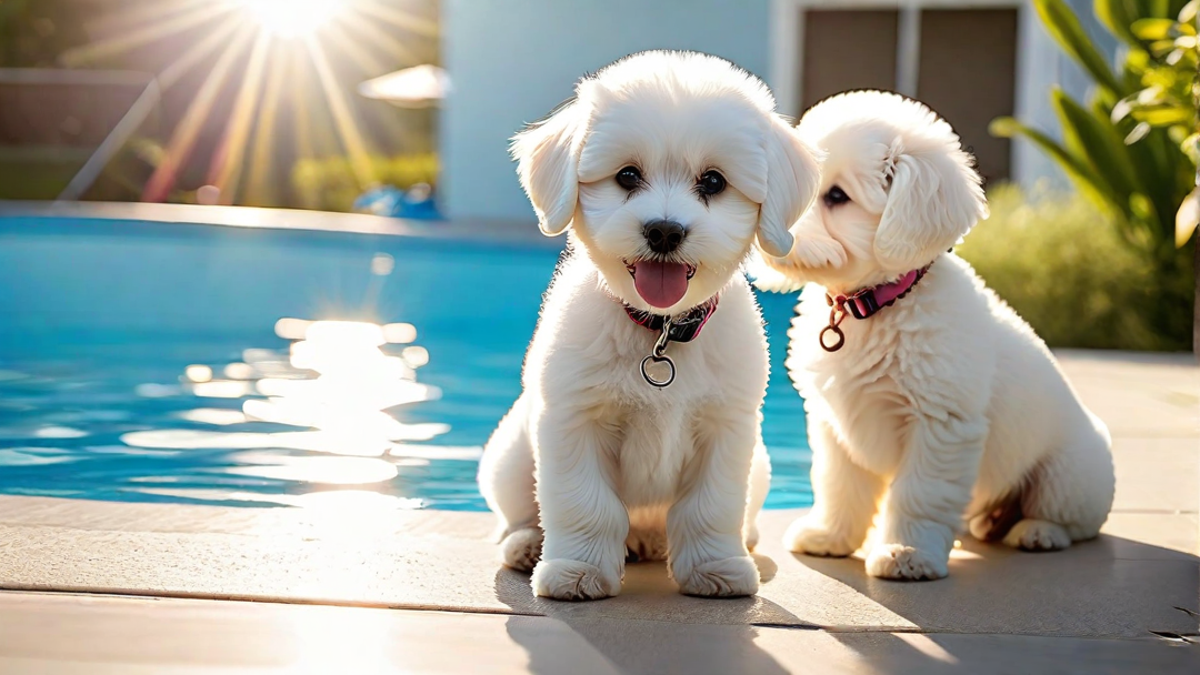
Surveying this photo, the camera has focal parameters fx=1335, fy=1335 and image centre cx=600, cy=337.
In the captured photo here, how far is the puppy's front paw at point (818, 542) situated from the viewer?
3621 millimetres

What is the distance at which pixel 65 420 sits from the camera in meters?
5.95

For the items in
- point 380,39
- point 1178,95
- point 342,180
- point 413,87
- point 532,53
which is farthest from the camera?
point 380,39

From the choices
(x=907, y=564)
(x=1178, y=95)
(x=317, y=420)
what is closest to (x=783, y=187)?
(x=907, y=564)

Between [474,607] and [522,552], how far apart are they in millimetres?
391

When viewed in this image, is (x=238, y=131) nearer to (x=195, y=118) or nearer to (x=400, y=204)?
(x=195, y=118)

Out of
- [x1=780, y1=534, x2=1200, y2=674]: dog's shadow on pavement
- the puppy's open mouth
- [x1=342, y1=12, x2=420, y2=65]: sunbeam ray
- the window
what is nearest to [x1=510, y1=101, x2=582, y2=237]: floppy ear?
the puppy's open mouth

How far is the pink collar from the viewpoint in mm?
3373

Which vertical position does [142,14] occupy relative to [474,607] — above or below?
above

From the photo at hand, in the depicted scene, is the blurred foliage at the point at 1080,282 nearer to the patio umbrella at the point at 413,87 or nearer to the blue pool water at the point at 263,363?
the blue pool water at the point at 263,363

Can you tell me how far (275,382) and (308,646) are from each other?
184 inches

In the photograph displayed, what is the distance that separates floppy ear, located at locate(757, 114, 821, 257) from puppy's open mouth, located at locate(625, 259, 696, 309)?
0.67ft

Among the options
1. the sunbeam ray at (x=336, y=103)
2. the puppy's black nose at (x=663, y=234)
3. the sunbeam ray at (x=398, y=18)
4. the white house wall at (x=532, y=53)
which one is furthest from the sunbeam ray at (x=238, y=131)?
the puppy's black nose at (x=663, y=234)

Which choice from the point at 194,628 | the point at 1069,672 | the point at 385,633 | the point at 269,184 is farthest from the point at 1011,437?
the point at 269,184

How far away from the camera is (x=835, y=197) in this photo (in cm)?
331
